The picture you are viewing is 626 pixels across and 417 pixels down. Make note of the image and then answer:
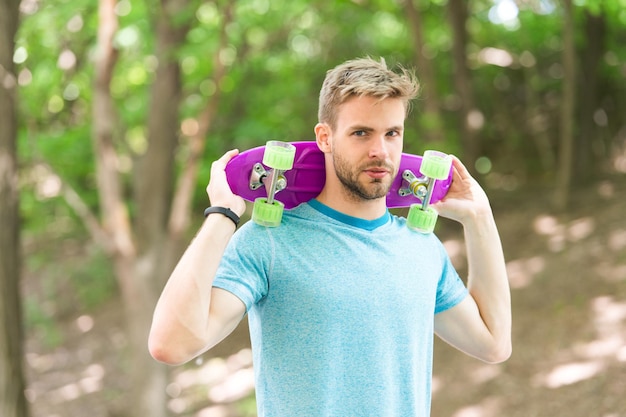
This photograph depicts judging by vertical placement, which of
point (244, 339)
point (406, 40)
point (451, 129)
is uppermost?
point (406, 40)

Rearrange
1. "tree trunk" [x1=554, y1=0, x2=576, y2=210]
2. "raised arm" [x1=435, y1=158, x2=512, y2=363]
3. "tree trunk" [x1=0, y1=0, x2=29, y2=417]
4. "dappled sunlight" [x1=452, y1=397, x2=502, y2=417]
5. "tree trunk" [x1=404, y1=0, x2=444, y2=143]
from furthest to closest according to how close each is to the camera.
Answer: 1. "tree trunk" [x1=554, y1=0, x2=576, y2=210]
2. "tree trunk" [x1=404, y1=0, x2=444, y2=143]
3. "dappled sunlight" [x1=452, y1=397, x2=502, y2=417]
4. "tree trunk" [x1=0, y1=0, x2=29, y2=417]
5. "raised arm" [x1=435, y1=158, x2=512, y2=363]

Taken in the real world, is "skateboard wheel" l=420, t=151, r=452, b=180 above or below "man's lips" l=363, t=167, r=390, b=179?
below

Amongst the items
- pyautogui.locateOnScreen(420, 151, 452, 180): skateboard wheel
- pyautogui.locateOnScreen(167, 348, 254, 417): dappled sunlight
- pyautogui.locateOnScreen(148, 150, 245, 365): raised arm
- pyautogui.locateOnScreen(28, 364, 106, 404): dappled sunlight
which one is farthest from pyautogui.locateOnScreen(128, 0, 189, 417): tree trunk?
pyautogui.locateOnScreen(148, 150, 245, 365): raised arm

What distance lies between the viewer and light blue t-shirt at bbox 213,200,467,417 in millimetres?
1649

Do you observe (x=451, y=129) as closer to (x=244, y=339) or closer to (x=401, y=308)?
(x=244, y=339)

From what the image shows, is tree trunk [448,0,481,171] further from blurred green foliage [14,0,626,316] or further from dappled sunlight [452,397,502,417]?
dappled sunlight [452,397,502,417]

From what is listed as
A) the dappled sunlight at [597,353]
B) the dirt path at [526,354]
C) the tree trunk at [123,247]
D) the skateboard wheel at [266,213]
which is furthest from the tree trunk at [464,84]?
the skateboard wheel at [266,213]

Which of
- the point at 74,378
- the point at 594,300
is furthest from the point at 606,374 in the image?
the point at 74,378

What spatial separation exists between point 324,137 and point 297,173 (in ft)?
0.41

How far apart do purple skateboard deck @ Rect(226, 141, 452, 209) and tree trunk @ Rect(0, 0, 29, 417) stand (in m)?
4.27

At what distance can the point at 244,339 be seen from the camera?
27.9 feet

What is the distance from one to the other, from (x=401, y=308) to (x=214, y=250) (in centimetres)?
49

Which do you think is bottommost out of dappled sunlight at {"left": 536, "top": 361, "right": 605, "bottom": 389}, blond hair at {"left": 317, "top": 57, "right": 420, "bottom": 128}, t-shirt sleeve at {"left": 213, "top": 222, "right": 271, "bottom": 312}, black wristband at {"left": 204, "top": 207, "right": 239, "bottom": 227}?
dappled sunlight at {"left": 536, "top": 361, "right": 605, "bottom": 389}

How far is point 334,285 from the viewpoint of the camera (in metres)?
1.67
